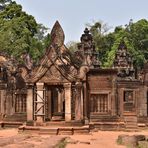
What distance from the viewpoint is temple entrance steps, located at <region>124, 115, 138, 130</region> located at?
23.1m

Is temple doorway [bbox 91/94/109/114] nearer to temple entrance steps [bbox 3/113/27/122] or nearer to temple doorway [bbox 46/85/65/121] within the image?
temple doorway [bbox 46/85/65/121]

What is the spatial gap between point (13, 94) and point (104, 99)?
5898 mm

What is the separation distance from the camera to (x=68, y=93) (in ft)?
67.1

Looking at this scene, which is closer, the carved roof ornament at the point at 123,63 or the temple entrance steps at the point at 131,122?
the temple entrance steps at the point at 131,122

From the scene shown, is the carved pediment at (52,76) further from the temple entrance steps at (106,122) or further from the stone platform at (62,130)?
the temple entrance steps at (106,122)

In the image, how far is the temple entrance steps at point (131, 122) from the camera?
23.1 metres

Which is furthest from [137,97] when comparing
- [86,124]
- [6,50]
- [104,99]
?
[6,50]

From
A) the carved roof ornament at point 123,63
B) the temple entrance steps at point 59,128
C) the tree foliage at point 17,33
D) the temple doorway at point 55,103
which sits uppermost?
the tree foliage at point 17,33

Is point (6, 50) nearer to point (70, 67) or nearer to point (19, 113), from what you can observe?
point (19, 113)

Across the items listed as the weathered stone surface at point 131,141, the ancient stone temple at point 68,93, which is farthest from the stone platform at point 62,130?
the weathered stone surface at point 131,141

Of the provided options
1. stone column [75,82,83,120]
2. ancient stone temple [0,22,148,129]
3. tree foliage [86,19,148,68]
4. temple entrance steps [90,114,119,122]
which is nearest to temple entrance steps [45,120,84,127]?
ancient stone temple [0,22,148,129]

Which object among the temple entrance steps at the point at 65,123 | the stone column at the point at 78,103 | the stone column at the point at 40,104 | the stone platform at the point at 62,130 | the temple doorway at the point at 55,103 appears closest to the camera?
the stone platform at the point at 62,130

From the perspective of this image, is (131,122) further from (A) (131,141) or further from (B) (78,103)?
(A) (131,141)

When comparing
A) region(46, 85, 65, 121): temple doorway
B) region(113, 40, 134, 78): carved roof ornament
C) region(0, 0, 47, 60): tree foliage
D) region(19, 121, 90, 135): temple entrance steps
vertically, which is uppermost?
region(0, 0, 47, 60): tree foliage
